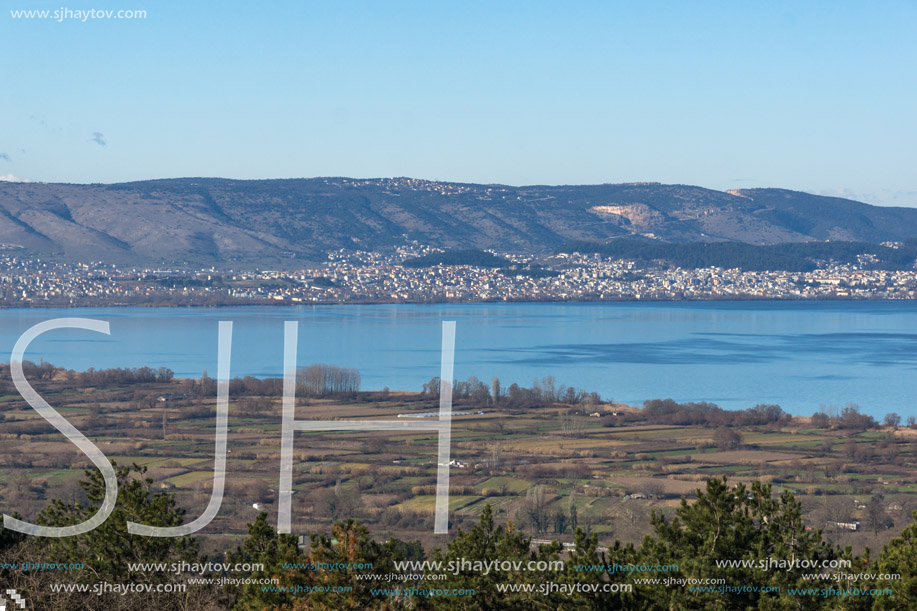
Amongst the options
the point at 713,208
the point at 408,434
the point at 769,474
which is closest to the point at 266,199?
the point at 713,208

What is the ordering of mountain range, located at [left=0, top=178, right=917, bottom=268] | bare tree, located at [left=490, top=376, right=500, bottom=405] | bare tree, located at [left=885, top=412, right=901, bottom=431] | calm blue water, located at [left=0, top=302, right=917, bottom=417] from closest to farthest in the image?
bare tree, located at [left=885, top=412, right=901, bottom=431] → bare tree, located at [left=490, top=376, right=500, bottom=405] → calm blue water, located at [left=0, top=302, right=917, bottom=417] → mountain range, located at [left=0, top=178, right=917, bottom=268]

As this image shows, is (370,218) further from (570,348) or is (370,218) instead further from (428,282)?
(570,348)

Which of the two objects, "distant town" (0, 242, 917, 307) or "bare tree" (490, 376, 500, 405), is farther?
"distant town" (0, 242, 917, 307)

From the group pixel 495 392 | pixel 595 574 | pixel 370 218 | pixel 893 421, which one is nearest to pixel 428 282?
pixel 370 218

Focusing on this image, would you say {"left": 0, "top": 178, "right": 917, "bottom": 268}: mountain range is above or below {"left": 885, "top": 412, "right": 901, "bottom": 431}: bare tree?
above

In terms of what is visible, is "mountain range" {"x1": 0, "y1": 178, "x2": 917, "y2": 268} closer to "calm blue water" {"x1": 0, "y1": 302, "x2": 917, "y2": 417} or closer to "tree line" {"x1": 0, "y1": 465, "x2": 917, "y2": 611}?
"calm blue water" {"x1": 0, "y1": 302, "x2": 917, "y2": 417}

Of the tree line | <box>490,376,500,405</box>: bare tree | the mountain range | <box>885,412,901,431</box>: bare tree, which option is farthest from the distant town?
the tree line

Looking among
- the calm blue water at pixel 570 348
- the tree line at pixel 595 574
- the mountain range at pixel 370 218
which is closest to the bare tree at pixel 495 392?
the calm blue water at pixel 570 348
